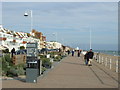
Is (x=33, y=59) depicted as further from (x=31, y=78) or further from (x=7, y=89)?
(x=7, y=89)

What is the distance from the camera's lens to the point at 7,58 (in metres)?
18.3

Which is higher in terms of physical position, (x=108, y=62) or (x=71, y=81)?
(x=71, y=81)

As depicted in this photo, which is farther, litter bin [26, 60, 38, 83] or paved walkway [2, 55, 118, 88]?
litter bin [26, 60, 38, 83]

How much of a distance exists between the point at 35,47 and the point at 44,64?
24.6 feet

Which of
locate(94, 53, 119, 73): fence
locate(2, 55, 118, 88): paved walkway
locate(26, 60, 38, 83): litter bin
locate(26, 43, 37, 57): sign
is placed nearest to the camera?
locate(2, 55, 118, 88): paved walkway

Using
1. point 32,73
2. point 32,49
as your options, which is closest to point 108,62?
point 32,49

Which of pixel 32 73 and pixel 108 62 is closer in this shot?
pixel 32 73

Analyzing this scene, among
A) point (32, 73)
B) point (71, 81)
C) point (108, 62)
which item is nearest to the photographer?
point (32, 73)

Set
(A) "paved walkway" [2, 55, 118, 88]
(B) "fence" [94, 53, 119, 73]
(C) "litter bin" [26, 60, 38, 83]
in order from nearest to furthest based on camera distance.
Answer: (A) "paved walkway" [2, 55, 118, 88] < (C) "litter bin" [26, 60, 38, 83] < (B) "fence" [94, 53, 119, 73]

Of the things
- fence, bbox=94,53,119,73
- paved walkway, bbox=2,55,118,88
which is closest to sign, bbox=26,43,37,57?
paved walkway, bbox=2,55,118,88

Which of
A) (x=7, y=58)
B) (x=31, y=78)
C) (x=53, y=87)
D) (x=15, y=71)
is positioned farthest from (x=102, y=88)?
(x=7, y=58)

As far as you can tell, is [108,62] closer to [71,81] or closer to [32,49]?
[71,81]

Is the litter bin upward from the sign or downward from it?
downward

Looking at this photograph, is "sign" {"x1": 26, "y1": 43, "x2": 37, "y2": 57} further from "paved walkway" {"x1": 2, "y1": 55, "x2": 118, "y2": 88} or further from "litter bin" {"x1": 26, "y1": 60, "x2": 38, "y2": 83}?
"paved walkway" {"x1": 2, "y1": 55, "x2": 118, "y2": 88}
